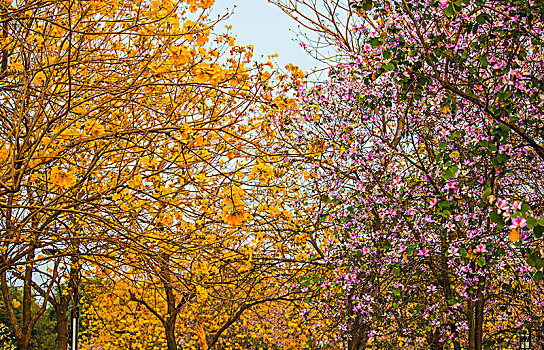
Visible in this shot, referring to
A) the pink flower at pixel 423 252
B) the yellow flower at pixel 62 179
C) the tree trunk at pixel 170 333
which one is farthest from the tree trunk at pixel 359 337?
the yellow flower at pixel 62 179

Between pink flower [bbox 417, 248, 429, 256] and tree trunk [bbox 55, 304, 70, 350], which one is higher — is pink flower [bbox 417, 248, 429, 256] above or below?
above

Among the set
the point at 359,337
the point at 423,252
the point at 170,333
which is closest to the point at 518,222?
the point at 423,252

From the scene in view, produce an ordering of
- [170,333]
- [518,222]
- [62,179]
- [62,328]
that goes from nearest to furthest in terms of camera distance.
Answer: [518,222]
[62,179]
[62,328]
[170,333]

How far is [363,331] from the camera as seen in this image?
25.4ft

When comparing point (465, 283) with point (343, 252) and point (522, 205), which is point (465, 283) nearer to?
point (343, 252)

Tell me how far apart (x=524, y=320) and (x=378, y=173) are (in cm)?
277

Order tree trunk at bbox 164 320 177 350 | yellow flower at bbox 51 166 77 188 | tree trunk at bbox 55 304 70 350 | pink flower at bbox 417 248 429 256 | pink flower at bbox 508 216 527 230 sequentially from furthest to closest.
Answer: tree trunk at bbox 164 320 177 350, tree trunk at bbox 55 304 70 350, pink flower at bbox 417 248 429 256, yellow flower at bbox 51 166 77 188, pink flower at bbox 508 216 527 230

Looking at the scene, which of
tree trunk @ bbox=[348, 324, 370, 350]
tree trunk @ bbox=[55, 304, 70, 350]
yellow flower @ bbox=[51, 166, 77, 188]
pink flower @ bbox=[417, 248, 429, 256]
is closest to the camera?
yellow flower @ bbox=[51, 166, 77, 188]

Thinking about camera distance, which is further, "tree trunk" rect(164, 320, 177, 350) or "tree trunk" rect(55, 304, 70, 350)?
"tree trunk" rect(164, 320, 177, 350)

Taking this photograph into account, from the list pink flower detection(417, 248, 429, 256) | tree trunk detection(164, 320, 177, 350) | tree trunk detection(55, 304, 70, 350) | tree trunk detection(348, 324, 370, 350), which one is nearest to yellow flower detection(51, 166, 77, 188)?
pink flower detection(417, 248, 429, 256)

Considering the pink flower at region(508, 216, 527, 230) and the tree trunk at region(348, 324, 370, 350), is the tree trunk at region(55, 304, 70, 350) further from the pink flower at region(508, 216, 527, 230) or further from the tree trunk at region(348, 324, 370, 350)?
the pink flower at region(508, 216, 527, 230)

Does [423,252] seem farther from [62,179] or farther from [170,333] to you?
[170,333]

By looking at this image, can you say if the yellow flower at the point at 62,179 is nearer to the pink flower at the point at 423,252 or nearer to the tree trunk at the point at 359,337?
the pink flower at the point at 423,252

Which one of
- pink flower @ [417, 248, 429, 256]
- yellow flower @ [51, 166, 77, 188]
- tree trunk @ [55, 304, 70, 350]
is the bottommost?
tree trunk @ [55, 304, 70, 350]
